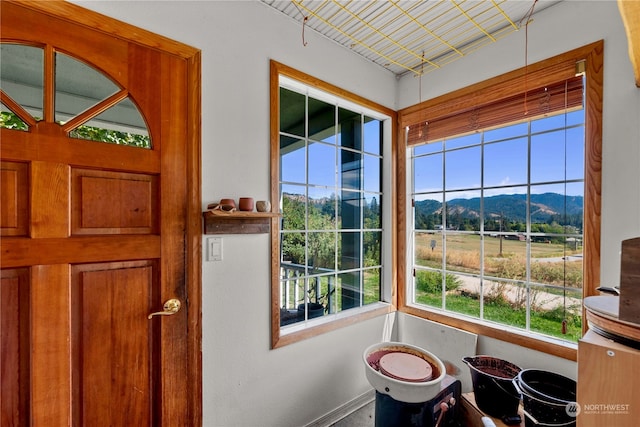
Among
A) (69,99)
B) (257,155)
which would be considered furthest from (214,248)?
(69,99)

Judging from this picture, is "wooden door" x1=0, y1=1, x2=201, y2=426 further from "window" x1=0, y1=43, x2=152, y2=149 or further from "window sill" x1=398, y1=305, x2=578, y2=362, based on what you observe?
"window sill" x1=398, y1=305, x2=578, y2=362

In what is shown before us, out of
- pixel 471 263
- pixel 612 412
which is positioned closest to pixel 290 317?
pixel 471 263

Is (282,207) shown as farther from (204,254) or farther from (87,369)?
(87,369)

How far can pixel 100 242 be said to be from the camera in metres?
1.14

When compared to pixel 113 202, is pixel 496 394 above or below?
below

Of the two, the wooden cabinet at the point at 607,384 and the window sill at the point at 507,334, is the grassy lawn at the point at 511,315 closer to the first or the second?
the window sill at the point at 507,334

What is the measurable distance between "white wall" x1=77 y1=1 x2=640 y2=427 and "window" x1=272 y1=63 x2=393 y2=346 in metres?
0.12

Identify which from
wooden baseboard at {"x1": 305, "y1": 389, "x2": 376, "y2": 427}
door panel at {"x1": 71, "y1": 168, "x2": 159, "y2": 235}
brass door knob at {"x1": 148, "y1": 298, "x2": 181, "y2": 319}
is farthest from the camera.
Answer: wooden baseboard at {"x1": 305, "y1": 389, "x2": 376, "y2": 427}

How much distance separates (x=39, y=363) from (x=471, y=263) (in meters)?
2.36

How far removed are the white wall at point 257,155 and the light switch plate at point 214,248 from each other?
0.16 ft

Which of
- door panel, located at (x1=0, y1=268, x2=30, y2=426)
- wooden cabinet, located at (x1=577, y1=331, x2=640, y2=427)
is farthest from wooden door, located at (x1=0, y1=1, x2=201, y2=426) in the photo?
wooden cabinet, located at (x1=577, y1=331, x2=640, y2=427)

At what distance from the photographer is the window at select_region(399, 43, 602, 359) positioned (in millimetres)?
1569

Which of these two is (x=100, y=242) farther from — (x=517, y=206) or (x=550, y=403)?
(x=517, y=206)

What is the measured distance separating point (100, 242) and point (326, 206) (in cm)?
131
